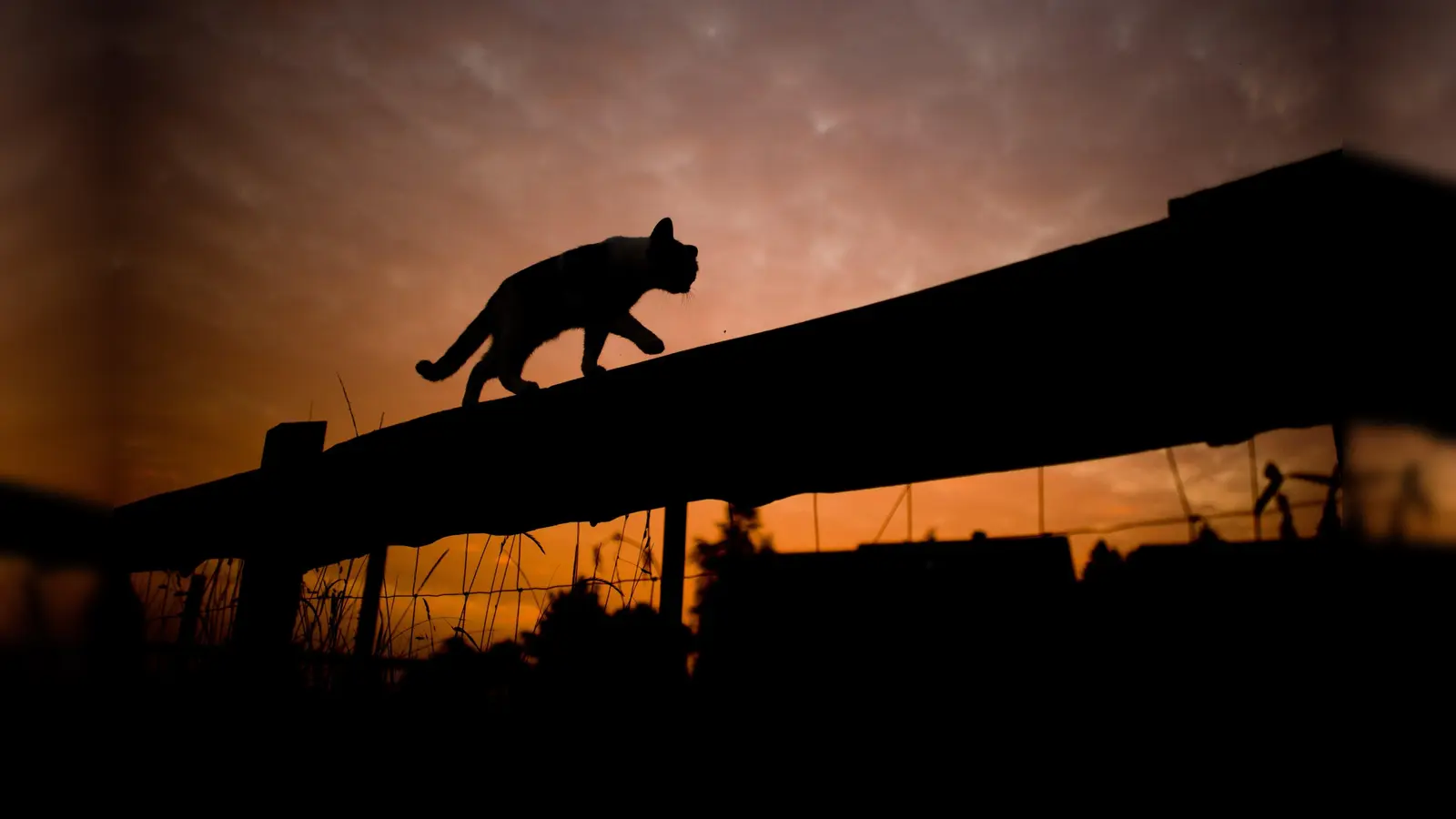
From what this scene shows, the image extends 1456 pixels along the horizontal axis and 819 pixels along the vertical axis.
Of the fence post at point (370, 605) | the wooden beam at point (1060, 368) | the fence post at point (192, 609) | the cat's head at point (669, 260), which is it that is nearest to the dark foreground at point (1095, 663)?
the wooden beam at point (1060, 368)

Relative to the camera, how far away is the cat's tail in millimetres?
4816

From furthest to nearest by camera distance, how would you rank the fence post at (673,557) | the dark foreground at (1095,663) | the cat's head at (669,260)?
the cat's head at (669,260)
the fence post at (673,557)
the dark foreground at (1095,663)

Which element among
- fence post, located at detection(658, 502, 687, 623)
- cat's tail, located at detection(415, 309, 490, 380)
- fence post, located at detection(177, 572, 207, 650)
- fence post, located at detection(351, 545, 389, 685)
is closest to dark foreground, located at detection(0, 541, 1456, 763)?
fence post, located at detection(658, 502, 687, 623)

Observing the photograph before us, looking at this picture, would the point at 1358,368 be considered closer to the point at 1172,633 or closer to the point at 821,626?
the point at 1172,633

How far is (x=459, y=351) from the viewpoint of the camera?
4875mm

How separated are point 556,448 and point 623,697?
55 cm

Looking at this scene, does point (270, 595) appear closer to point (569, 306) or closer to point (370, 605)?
point (370, 605)

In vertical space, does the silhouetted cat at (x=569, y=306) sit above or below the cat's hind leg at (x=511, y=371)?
above

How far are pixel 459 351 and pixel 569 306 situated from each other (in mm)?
909

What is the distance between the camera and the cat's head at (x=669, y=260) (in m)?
4.63

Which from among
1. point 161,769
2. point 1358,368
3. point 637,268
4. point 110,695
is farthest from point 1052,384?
point 637,268

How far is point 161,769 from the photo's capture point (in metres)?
2.05

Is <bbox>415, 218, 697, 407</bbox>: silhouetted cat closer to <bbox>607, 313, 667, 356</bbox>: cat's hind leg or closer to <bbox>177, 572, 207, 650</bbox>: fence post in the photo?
<bbox>607, 313, 667, 356</bbox>: cat's hind leg

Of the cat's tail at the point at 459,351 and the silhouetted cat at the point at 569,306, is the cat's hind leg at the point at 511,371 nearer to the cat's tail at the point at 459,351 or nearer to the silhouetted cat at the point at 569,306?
the silhouetted cat at the point at 569,306
